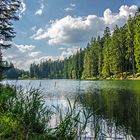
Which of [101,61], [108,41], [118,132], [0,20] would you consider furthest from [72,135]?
[101,61]

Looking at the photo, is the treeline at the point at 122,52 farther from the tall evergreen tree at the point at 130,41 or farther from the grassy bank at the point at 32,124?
the grassy bank at the point at 32,124

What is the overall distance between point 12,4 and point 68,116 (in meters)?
23.1

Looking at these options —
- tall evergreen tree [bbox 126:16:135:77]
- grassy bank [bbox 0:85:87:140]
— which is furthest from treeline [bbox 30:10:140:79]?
grassy bank [bbox 0:85:87:140]

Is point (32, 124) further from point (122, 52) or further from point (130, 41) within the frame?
point (122, 52)

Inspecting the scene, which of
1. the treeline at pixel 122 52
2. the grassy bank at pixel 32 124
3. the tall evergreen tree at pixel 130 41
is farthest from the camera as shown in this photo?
the tall evergreen tree at pixel 130 41

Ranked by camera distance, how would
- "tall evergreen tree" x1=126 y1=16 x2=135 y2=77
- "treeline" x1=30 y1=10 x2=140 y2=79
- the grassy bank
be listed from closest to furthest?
the grassy bank, "treeline" x1=30 y1=10 x2=140 y2=79, "tall evergreen tree" x1=126 y1=16 x2=135 y2=77

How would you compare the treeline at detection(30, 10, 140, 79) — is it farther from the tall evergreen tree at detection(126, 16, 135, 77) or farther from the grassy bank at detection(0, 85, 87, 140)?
the grassy bank at detection(0, 85, 87, 140)

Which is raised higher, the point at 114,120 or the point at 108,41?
the point at 108,41

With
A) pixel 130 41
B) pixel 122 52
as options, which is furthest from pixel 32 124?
pixel 122 52

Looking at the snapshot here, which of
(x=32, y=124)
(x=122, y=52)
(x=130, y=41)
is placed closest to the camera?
(x=32, y=124)

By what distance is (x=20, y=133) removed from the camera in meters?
7.21

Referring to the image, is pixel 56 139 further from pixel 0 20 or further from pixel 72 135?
pixel 0 20

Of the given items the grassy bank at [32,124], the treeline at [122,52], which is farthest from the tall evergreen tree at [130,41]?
the grassy bank at [32,124]

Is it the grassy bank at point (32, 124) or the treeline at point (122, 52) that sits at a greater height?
the treeline at point (122, 52)
